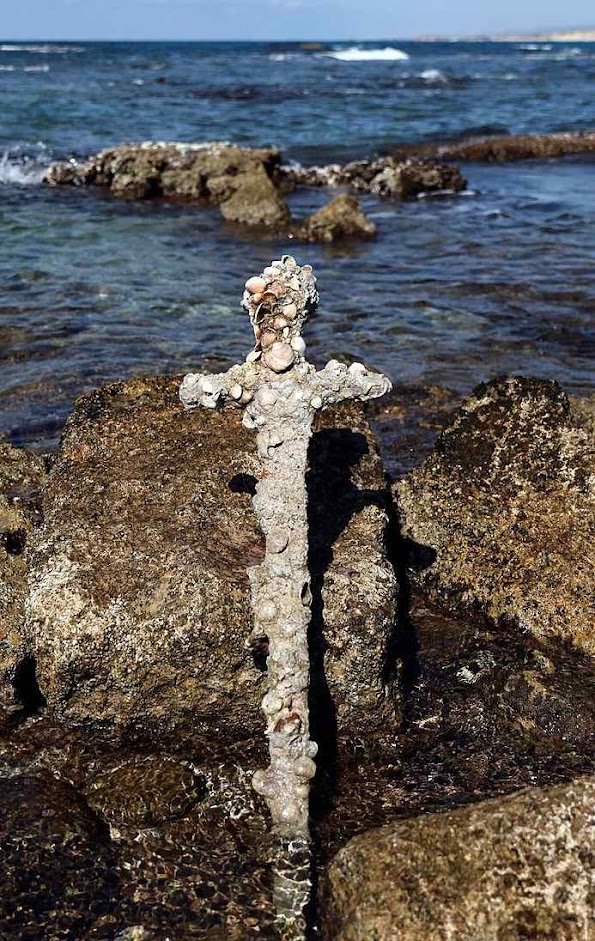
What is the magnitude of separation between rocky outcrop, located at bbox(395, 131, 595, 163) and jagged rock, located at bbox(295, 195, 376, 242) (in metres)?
10.9

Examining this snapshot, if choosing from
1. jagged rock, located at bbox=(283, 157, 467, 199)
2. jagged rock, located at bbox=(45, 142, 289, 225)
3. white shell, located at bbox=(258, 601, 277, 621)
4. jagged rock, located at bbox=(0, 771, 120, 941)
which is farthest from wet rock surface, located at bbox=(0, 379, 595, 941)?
jagged rock, located at bbox=(283, 157, 467, 199)

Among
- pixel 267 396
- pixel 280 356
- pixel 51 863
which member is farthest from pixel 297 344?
pixel 51 863

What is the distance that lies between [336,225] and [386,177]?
602cm

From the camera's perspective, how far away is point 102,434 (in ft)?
18.0

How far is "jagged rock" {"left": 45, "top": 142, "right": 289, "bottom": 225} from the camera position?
18062mm

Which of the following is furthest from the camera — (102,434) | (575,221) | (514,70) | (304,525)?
(514,70)

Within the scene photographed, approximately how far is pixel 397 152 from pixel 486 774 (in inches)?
1025

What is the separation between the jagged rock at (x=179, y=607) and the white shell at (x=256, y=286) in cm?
148

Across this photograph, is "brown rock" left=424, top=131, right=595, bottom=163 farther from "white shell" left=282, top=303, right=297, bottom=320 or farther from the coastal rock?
the coastal rock

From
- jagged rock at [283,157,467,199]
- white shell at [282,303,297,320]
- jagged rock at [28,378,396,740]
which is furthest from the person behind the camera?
jagged rock at [283,157,467,199]

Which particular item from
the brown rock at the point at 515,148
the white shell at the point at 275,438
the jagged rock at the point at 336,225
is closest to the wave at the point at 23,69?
the brown rock at the point at 515,148

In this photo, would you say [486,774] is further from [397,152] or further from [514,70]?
[514,70]

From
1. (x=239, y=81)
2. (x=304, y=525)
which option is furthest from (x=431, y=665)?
(x=239, y=81)

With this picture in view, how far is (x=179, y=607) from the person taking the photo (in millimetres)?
4430
